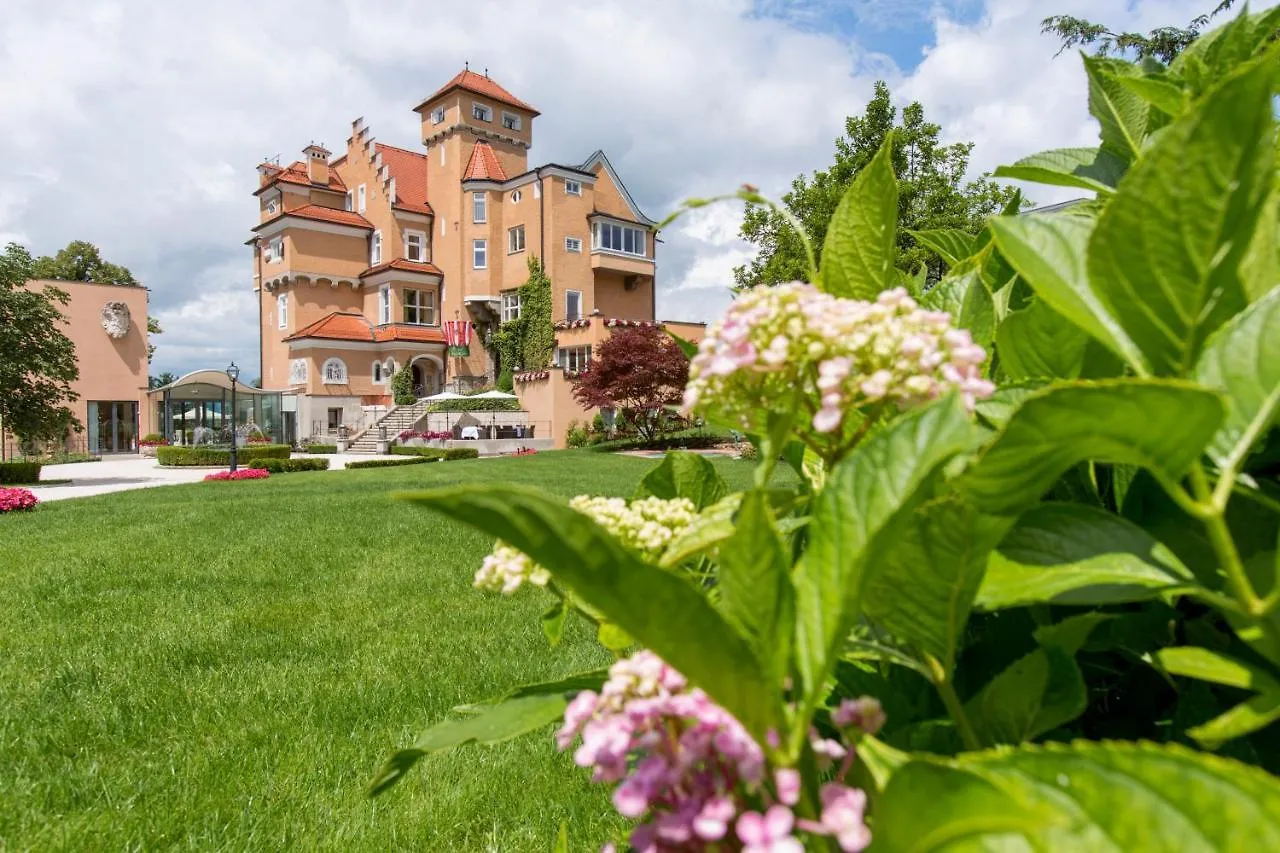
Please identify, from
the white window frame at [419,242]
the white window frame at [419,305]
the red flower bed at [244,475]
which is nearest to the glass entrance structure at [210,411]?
the white window frame at [419,305]

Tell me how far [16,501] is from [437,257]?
25.2m

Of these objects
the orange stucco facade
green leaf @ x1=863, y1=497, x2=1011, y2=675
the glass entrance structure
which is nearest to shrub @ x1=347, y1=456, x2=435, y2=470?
the glass entrance structure

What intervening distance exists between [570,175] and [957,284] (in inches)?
1340

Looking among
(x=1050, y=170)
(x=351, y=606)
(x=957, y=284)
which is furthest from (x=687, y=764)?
(x=351, y=606)

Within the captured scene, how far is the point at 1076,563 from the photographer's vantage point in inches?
21.0

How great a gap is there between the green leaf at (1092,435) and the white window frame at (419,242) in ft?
125

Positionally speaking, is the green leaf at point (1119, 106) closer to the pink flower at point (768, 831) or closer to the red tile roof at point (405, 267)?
the pink flower at point (768, 831)

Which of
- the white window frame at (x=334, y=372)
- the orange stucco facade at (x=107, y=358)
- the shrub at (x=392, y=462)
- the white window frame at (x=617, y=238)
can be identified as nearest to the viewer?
the shrub at (x=392, y=462)

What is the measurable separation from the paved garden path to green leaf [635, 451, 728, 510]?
1946 cm

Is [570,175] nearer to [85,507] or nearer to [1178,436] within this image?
[85,507]

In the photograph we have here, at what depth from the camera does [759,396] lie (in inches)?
26.0

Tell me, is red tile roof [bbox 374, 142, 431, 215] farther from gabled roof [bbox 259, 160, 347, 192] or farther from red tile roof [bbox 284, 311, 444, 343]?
red tile roof [bbox 284, 311, 444, 343]

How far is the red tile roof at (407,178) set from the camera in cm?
3616

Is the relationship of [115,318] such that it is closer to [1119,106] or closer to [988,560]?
[1119,106]
